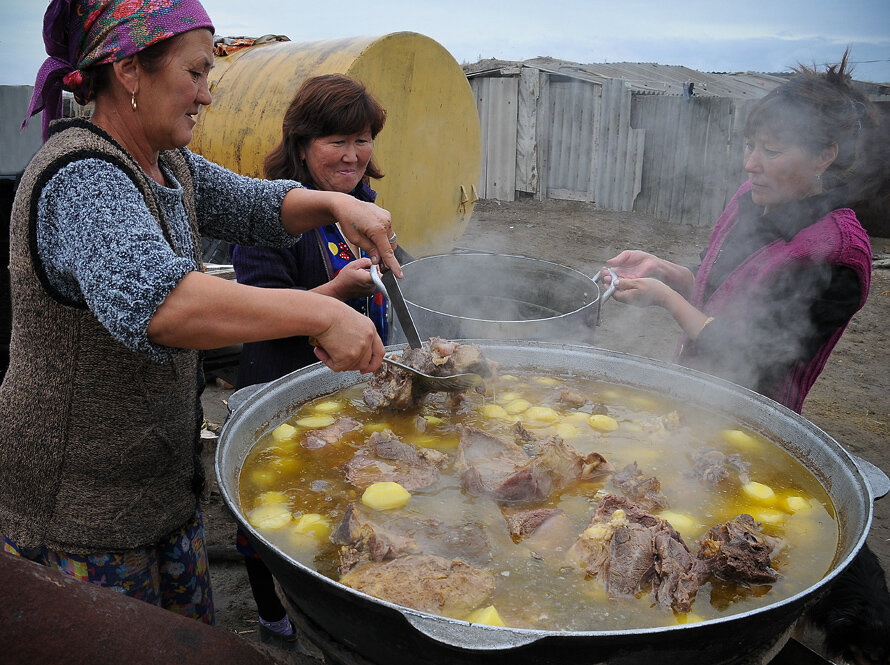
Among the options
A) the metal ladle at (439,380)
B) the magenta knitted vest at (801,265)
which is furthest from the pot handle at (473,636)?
the magenta knitted vest at (801,265)

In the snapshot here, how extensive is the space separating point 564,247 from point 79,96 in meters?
10.5

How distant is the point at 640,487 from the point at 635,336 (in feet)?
20.1

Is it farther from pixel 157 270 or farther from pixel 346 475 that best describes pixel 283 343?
pixel 157 270

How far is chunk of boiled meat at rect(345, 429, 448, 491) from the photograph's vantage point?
232 cm

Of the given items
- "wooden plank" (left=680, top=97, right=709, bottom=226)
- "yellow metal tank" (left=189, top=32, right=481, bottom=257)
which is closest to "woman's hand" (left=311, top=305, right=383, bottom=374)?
"yellow metal tank" (left=189, top=32, right=481, bottom=257)

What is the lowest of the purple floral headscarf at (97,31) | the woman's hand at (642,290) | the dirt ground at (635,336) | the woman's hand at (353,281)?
the dirt ground at (635,336)

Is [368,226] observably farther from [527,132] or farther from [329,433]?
[527,132]

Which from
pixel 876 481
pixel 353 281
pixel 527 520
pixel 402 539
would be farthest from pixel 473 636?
pixel 353 281

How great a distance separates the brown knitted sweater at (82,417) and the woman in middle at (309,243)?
3.55 feet

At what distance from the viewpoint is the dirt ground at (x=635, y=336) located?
4.27 m

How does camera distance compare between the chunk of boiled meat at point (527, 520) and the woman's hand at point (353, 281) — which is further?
the woman's hand at point (353, 281)

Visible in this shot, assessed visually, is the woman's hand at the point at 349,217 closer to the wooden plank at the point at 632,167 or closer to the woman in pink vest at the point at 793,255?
the woman in pink vest at the point at 793,255

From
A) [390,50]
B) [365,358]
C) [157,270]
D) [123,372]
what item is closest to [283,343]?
[123,372]

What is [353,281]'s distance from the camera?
299 centimetres
